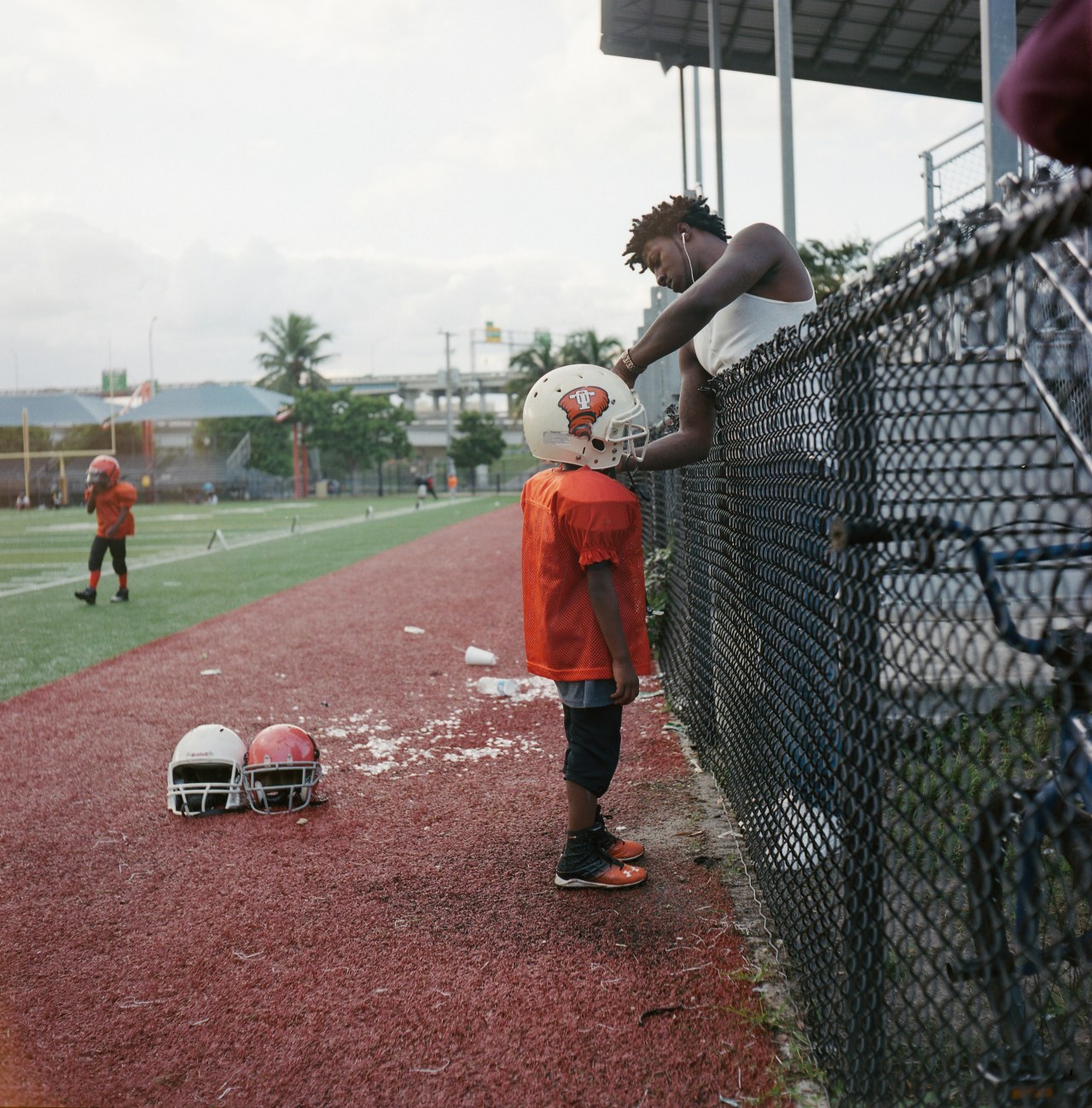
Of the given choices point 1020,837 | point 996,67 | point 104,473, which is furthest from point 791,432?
point 104,473

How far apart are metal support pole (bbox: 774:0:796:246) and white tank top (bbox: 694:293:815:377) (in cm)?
601

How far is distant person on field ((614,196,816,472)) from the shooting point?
3.32 metres

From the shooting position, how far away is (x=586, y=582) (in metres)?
3.35

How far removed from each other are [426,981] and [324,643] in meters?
6.44

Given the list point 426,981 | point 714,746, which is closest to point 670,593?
point 714,746

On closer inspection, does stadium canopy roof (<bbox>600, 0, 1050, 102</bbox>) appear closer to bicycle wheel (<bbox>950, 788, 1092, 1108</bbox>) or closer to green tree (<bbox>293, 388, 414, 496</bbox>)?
bicycle wheel (<bbox>950, 788, 1092, 1108</bbox>)

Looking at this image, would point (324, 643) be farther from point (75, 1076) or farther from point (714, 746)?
point (75, 1076)

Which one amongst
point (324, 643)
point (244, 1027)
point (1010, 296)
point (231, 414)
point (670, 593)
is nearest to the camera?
point (1010, 296)

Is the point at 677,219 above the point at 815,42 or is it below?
below

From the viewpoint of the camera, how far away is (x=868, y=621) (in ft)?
6.75

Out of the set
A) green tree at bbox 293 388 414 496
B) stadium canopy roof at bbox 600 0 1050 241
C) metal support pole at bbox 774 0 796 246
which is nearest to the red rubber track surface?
metal support pole at bbox 774 0 796 246

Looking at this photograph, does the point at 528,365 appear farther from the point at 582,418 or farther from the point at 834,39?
the point at 582,418

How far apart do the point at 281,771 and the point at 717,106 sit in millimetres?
10362

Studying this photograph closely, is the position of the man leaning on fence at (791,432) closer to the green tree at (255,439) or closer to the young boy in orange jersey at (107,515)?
the young boy in orange jersey at (107,515)
